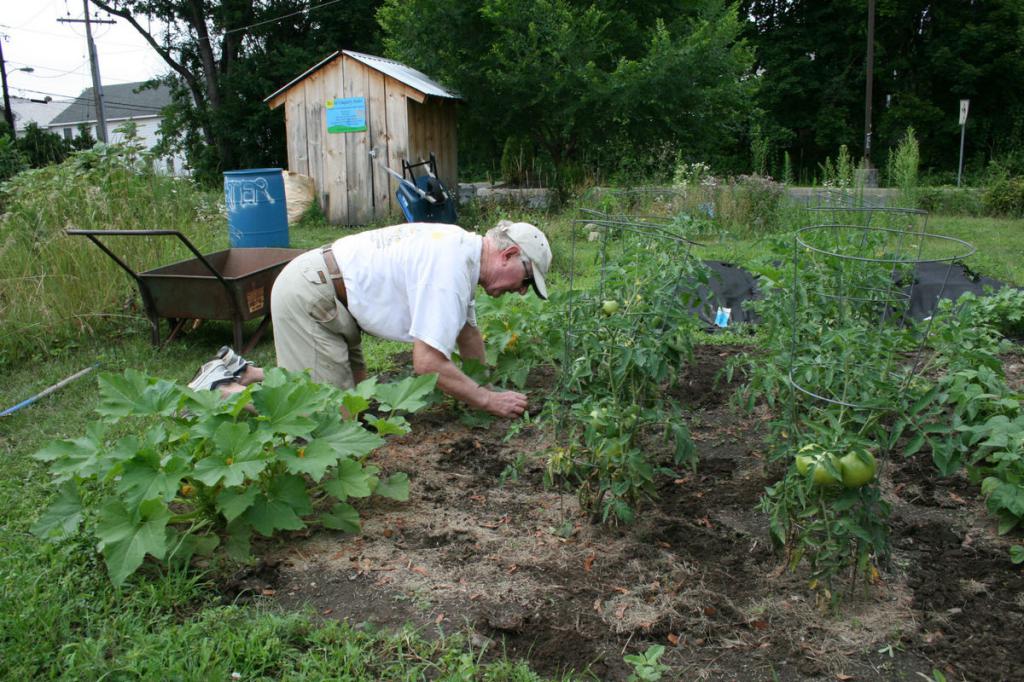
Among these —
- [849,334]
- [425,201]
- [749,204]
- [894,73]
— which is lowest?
[849,334]

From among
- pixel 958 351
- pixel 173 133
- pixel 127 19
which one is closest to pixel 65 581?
pixel 958 351

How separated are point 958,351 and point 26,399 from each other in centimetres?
475

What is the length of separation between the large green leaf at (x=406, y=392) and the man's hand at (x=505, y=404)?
36cm

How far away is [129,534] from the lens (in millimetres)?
2605

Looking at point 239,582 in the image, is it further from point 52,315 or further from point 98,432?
point 52,315

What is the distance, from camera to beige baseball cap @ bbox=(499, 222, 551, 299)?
335 cm

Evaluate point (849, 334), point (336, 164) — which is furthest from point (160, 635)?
point (336, 164)

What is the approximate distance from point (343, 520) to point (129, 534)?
725 millimetres

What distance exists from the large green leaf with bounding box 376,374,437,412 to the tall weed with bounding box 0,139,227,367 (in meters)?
3.47

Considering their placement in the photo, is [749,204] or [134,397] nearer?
[134,397]

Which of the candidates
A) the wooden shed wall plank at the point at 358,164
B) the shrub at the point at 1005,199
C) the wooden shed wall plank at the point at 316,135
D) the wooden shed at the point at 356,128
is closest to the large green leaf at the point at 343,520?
the wooden shed at the point at 356,128

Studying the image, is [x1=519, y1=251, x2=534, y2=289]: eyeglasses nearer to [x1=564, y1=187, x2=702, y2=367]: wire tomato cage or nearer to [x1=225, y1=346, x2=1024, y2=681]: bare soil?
[x1=564, y1=187, x2=702, y2=367]: wire tomato cage

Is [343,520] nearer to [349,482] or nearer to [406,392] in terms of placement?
[349,482]

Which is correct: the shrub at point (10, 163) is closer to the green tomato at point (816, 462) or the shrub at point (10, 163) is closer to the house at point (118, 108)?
the green tomato at point (816, 462)
